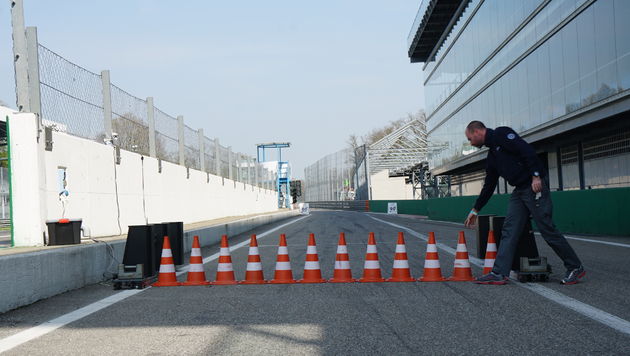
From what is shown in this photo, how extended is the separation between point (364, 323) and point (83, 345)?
2.15m

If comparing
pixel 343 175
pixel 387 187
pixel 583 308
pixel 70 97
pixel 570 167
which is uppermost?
pixel 343 175

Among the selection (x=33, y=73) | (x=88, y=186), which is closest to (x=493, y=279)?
(x=33, y=73)

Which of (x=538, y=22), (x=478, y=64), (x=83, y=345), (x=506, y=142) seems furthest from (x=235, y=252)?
(x=478, y=64)

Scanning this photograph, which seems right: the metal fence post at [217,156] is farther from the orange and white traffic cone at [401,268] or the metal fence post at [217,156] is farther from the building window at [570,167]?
the orange and white traffic cone at [401,268]

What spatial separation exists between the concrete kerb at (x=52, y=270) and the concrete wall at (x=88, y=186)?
3.96 feet

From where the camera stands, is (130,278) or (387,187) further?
(387,187)

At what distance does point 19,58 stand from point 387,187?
207 ft

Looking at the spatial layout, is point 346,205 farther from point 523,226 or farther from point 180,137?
point 523,226

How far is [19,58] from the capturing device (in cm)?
939

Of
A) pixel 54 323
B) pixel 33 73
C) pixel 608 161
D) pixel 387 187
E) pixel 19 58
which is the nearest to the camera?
pixel 54 323

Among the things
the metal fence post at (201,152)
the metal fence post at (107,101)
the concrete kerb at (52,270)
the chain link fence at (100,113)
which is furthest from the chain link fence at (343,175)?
the concrete kerb at (52,270)

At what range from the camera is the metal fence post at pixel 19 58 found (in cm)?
939

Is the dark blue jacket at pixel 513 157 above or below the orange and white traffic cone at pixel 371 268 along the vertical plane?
above

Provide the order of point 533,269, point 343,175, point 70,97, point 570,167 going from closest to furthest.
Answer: point 533,269 < point 70,97 < point 570,167 < point 343,175
